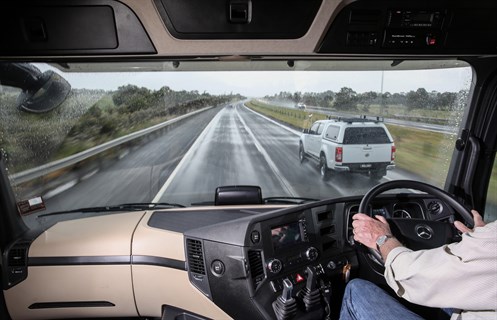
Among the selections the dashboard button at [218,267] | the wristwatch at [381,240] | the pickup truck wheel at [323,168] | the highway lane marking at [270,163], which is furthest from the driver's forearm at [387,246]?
the pickup truck wheel at [323,168]

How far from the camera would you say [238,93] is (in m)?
3.11

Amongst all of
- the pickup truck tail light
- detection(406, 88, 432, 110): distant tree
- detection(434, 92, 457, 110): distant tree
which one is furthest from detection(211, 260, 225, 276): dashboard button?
detection(434, 92, 457, 110): distant tree

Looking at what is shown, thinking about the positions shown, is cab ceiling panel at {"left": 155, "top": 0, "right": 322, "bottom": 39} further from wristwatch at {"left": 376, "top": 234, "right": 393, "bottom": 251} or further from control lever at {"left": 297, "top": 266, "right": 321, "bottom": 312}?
control lever at {"left": 297, "top": 266, "right": 321, "bottom": 312}

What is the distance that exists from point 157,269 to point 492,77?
2917 mm

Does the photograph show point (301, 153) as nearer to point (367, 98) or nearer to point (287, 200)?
point (287, 200)

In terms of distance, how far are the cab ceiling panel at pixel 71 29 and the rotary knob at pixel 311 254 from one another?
1638 millimetres

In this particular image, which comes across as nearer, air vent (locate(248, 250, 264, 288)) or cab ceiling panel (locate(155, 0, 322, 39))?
cab ceiling panel (locate(155, 0, 322, 39))

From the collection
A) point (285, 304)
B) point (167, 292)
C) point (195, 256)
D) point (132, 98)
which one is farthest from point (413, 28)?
point (167, 292)

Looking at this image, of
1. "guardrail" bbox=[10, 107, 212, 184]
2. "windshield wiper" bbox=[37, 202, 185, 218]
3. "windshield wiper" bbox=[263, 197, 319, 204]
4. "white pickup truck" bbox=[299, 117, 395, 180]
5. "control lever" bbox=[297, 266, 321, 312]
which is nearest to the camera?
"control lever" bbox=[297, 266, 321, 312]

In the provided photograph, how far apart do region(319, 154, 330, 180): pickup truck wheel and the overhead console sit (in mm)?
1234

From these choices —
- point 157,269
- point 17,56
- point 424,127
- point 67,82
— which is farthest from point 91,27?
point 424,127

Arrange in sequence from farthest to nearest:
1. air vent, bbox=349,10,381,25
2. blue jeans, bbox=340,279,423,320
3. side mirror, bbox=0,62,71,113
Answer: side mirror, bbox=0,62,71,113 → air vent, bbox=349,10,381,25 → blue jeans, bbox=340,279,423,320

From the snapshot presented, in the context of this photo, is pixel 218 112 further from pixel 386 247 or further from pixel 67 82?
pixel 386 247

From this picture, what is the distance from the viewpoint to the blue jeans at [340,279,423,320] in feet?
6.72
